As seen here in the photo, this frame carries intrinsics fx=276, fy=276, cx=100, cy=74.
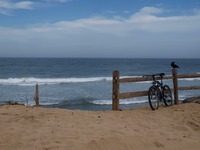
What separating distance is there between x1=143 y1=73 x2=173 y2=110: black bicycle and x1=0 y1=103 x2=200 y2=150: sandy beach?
3.46 ft

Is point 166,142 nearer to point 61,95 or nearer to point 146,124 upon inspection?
point 146,124

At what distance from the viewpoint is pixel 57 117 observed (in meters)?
7.01

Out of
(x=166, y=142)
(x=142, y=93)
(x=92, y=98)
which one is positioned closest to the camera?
(x=166, y=142)

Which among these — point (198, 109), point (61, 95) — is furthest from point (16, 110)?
point (61, 95)

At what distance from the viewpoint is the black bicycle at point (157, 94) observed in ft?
30.1

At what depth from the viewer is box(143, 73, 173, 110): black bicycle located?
9186 millimetres

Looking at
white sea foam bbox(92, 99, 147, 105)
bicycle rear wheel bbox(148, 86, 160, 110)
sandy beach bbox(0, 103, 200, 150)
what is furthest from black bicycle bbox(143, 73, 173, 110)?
white sea foam bbox(92, 99, 147, 105)

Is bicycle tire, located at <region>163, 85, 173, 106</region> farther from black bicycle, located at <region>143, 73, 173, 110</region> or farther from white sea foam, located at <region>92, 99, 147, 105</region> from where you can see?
white sea foam, located at <region>92, 99, 147, 105</region>

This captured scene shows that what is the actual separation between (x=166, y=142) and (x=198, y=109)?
3.62 metres

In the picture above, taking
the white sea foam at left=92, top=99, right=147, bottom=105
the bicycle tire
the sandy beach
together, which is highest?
the bicycle tire

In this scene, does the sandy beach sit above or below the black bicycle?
below

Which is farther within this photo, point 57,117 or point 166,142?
point 57,117

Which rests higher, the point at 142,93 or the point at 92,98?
the point at 142,93

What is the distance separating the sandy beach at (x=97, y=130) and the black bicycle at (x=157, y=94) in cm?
106
